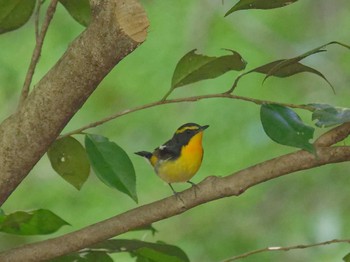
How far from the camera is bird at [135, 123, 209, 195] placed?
5.18 feet

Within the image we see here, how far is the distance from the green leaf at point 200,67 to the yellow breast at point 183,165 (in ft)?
1.37

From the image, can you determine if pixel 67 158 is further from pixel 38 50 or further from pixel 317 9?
pixel 317 9

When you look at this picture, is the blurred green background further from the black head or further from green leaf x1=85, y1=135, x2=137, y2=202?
green leaf x1=85, y1=135, x2=137, y2=202

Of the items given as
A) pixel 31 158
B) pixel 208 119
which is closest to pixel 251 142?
pixel 208 119

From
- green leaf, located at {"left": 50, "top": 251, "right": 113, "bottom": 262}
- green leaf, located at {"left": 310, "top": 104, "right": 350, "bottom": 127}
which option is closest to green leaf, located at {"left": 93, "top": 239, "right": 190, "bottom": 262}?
green leaf, located at {"left": 50, "top": 251, "right": 113, "bottom": 262}

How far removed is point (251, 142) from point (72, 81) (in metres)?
1.84

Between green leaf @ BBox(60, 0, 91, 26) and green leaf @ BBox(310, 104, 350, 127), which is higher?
green leaf @ BBox(60, 0, 91, 26)

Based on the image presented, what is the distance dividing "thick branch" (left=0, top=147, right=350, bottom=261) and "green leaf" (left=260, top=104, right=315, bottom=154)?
3 centimetres

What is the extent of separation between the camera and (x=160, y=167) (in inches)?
63.1

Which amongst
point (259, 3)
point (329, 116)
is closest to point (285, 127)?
point (329, 116)

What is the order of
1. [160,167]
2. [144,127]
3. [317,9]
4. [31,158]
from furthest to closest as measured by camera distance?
[317,9] < [144,127] < [160,167] < [31,158]

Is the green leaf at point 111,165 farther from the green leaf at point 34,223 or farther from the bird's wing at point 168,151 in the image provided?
the bird's wing at point 168,151

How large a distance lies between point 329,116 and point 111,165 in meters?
0.29

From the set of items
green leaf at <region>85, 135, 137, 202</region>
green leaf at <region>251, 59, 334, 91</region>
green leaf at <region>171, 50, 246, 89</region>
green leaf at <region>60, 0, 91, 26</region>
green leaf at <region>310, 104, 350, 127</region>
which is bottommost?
green leaf at <region>310, 104, 350, 127</region>
